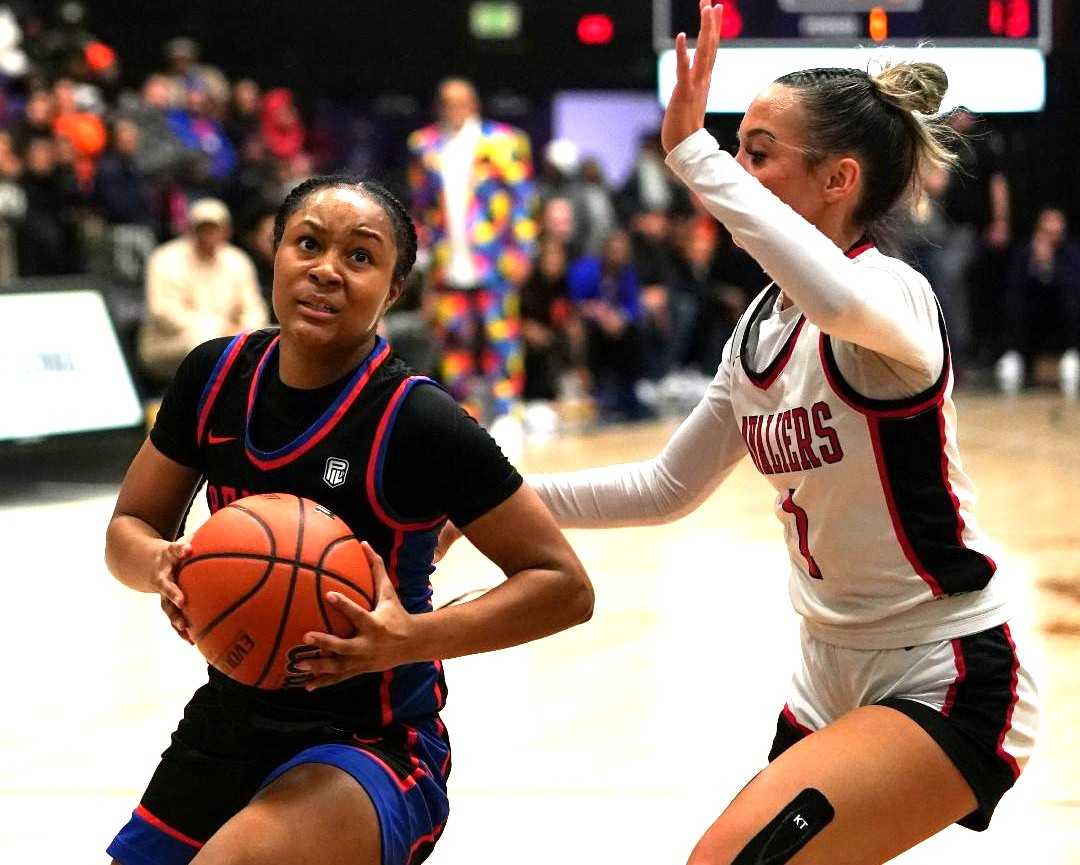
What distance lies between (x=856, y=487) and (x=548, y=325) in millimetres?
10164

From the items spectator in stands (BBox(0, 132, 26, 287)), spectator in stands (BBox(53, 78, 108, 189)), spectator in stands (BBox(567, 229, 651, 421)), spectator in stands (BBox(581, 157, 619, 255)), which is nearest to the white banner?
spectator in stands (BBox(0, 132, 26, 287))

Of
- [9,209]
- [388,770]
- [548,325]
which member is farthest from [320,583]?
[548,325]

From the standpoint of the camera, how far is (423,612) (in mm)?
2678

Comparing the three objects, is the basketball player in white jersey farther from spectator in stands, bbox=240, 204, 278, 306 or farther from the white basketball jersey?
spectator in stands, bbox=240, 204, 278, 306

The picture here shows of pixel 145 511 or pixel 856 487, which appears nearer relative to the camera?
pixel 856 487

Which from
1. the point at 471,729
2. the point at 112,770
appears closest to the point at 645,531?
the point at 471,729

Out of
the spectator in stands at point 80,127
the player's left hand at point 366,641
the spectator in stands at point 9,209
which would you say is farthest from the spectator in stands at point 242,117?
the player's left hand at point 366,641

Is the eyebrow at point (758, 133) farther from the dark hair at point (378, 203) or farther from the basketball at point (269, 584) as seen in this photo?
the basketball at point (269, 584)

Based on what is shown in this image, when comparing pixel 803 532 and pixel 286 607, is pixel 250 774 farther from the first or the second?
pixel 803 532

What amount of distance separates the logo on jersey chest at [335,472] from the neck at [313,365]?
0.47 ft

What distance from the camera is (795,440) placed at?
8.87 feet

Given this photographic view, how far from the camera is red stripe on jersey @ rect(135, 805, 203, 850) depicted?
2.60m

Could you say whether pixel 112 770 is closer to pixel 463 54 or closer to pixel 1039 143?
pixel 1039 143

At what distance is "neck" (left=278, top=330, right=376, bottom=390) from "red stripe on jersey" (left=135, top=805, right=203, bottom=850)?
678mm
